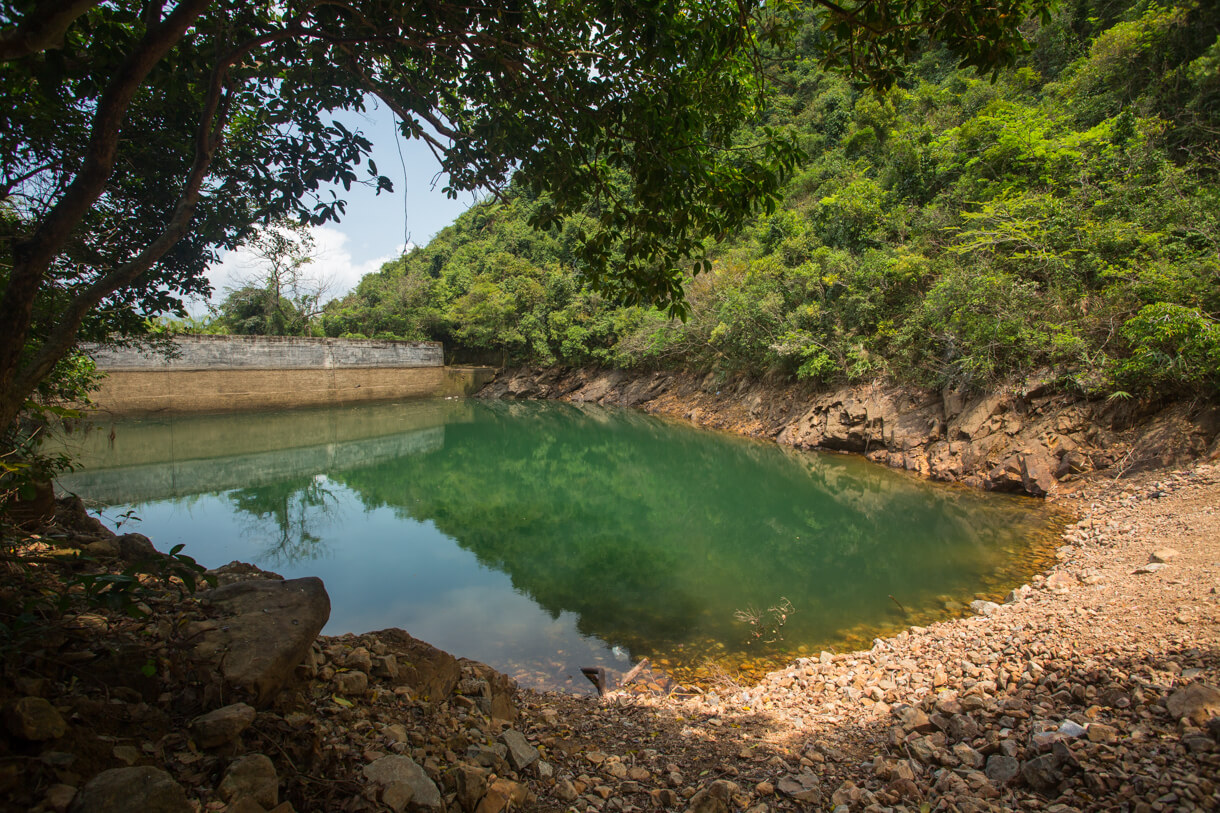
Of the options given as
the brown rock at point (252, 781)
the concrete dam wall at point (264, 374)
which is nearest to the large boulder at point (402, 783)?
the brown rock at point (252, 781)

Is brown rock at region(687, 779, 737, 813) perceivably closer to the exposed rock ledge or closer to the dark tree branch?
the dark tree branch

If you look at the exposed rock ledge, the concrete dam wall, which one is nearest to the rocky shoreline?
the exposed rock ledge

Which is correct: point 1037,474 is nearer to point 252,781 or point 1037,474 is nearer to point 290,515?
point 252,781

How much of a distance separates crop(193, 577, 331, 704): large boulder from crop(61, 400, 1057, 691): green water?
169 cm

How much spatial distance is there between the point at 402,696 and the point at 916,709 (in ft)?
9.04

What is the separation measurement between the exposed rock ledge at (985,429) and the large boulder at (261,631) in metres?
9.80

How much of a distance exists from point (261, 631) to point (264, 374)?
75.5 feet

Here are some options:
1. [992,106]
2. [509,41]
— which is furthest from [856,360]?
[509,41]

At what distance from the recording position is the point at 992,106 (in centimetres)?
1391

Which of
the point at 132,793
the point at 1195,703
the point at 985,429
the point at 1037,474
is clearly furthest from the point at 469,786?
the point at 985,429

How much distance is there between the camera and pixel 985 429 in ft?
32.4

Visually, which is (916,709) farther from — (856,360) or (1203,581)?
(856,360)

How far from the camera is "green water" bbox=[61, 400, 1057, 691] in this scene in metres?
5.14

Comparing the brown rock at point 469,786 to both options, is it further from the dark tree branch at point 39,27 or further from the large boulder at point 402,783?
the dark tree branch at point 39,27
